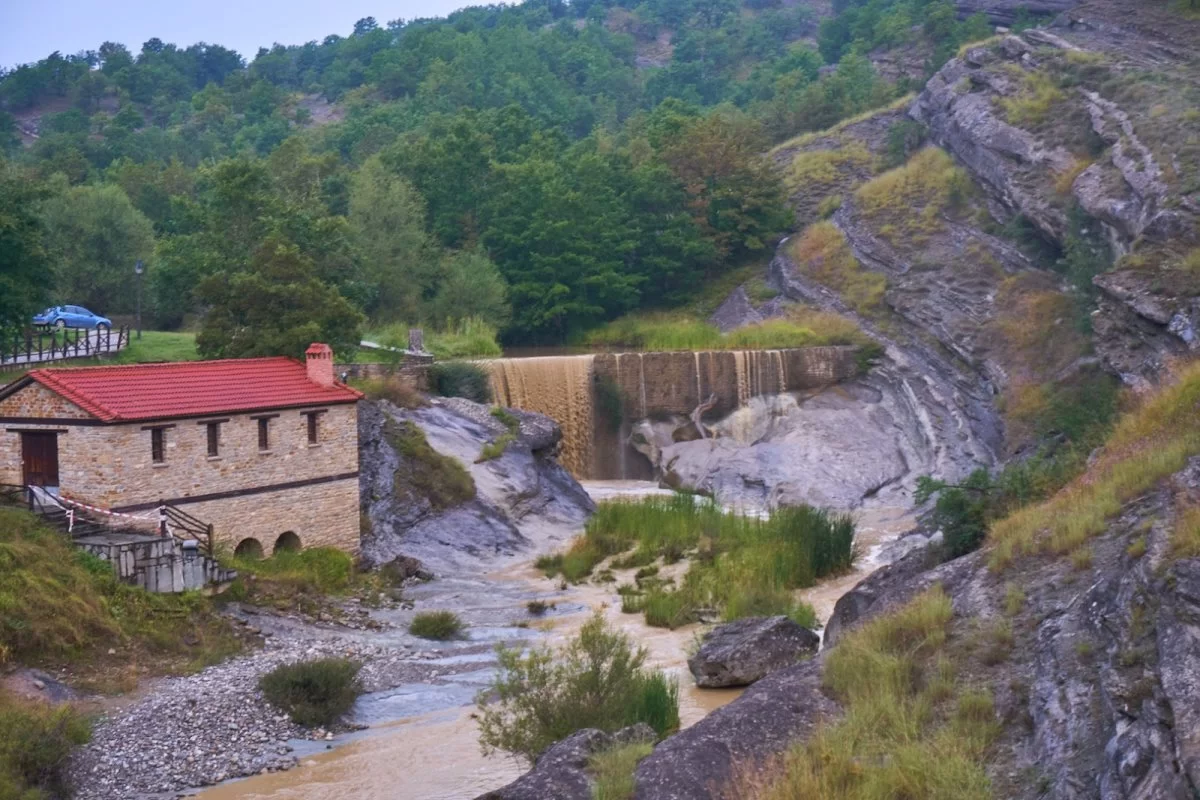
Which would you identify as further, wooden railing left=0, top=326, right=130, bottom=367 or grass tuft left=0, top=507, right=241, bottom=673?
wooden railing left=0, top=326, right=130, bottom=367

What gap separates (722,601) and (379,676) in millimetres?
7342

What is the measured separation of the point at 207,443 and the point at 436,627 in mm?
5776

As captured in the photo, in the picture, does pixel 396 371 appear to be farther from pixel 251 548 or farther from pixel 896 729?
pixel 896 729

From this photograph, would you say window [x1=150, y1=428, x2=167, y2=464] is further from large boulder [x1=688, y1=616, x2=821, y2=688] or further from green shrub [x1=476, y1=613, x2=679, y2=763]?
large boulder [x1=688, y1=616, x2=821, y2=688]

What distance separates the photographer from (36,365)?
109 ft

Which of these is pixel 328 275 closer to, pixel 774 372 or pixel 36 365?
pixel 36 365

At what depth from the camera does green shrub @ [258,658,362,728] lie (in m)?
19.3

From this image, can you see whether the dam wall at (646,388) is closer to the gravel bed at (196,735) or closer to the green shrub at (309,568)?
the green shrub at (309,568)

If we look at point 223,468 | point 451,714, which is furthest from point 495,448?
point 451,714

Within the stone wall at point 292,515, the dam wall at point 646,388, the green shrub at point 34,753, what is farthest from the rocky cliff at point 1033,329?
the stone wall at point 292,515

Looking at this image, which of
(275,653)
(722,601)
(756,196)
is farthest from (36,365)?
(756,196)

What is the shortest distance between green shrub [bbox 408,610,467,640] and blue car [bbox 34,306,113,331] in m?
22.2

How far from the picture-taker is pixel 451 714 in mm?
20031

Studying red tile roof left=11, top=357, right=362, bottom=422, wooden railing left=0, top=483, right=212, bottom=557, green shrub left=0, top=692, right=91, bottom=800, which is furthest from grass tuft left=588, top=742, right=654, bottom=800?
red tile roof left=11, top=357, right=362, bottom=422
